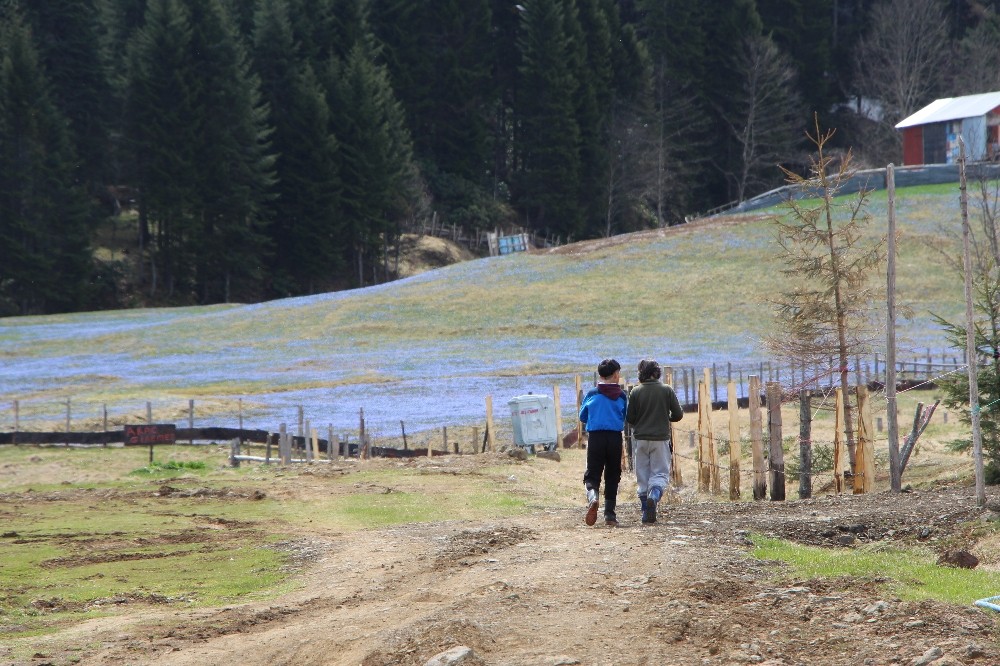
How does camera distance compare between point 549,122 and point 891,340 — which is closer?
point 891,340

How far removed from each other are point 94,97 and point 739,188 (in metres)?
48.9

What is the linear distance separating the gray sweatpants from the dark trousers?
0.82ft

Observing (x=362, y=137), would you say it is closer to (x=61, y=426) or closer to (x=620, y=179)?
(x=620, y=179)

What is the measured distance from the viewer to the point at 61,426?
39.8 metres

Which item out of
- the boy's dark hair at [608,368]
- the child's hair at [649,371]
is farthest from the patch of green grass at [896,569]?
the boy's dark hair at [608,368]

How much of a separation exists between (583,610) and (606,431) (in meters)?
5.32

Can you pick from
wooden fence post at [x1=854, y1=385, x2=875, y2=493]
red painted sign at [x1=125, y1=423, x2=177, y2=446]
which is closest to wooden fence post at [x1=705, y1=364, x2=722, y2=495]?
wooden fence post at [x1=854, y1=385, x2=875, y2=493]

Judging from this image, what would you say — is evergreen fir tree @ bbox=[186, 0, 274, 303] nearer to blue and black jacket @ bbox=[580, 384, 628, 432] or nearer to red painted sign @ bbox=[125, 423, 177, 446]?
red painted sign @ bbox=[125, 423, 177, 446]

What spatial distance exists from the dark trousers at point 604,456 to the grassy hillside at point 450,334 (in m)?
22.8

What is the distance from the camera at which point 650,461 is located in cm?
1580

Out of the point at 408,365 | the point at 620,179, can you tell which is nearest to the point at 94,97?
the point at 620,179

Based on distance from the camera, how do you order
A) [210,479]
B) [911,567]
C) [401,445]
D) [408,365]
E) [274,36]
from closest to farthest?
[911,567] → [210,479] → [401,445] → [408,365] → [274,36]

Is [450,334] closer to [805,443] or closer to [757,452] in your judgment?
[757,452]

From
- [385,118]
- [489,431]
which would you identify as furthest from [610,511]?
[385,118]
